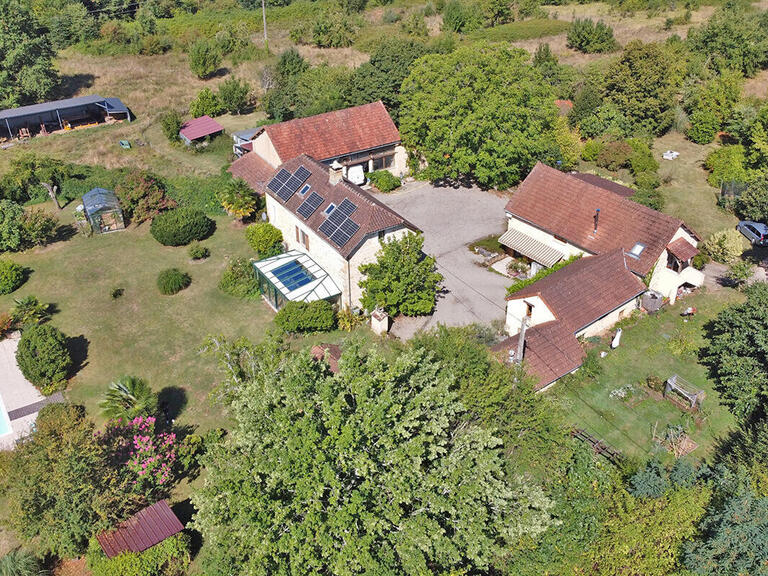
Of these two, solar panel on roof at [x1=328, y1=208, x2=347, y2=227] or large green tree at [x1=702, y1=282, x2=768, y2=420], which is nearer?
large green tree at [x1=702, y1=282, x2=768, y2=420]

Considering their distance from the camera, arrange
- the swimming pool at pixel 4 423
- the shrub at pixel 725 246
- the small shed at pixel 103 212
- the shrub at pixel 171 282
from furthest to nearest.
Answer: the small shed at pixel 103 212, the shrub at pixel 725 246, the shrub at pixel 171 282, the swimming pool at pixel 4 423

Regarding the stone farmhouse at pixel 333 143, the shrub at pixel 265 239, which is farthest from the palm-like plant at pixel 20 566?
the stone farmhouse at pixel 333 143

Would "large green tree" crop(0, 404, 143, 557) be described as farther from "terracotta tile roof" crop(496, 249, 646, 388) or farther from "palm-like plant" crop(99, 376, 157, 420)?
"terracotta tile roof" crop(496, 249, 646, 388)

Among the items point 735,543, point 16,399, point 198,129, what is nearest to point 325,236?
point 16,399

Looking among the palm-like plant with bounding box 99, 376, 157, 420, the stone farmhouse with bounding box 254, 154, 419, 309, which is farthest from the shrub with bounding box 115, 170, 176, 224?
the palm-like plant with bounding box 99, 376, 157, 420

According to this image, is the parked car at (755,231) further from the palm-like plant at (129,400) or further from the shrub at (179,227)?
the palm-like plant at (129,400)

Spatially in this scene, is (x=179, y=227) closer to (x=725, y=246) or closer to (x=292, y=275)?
(x=292, y=275)

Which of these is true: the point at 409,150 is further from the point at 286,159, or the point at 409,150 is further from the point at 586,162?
the point at 586,162
